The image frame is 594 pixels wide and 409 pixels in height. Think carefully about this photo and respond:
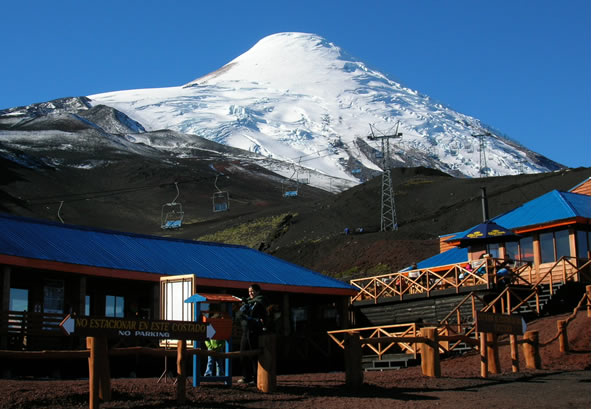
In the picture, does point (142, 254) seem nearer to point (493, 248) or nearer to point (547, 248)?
point (493, 248)

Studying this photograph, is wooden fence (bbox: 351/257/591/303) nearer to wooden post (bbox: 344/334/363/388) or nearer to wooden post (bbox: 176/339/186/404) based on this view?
wooden post (bbox: 344/334/363/388)

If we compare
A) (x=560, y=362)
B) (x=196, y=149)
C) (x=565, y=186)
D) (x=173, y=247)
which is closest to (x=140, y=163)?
(x=196, y=149)

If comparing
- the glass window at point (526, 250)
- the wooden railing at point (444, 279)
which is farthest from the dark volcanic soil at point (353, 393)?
the glass window at point (526, 250)

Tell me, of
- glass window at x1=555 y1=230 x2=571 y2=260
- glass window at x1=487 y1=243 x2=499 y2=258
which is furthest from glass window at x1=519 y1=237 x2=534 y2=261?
glass window at x1=555 y1=230 x2=571 y2=260

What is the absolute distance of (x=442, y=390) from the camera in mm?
14766

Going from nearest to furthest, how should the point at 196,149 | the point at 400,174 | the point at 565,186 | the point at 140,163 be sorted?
the point at 565,186, the point at 400,174, the point at 140,163, the point at 196,149

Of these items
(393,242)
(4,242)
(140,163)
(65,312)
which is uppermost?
(140,163)

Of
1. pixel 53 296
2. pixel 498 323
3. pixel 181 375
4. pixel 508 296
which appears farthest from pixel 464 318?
pixel 181 375

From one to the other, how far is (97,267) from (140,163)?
4709 inches

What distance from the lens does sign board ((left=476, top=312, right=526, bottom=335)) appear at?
1679 cm

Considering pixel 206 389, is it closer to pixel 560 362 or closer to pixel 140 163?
pixel 560 362

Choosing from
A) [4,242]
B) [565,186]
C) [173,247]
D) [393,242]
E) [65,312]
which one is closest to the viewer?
[4,242]

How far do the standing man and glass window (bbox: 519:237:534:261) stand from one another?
19.3 m

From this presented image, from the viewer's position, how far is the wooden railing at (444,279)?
27609 millimetres
